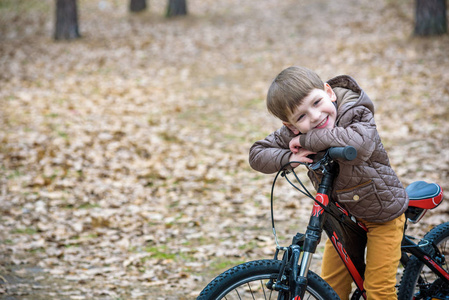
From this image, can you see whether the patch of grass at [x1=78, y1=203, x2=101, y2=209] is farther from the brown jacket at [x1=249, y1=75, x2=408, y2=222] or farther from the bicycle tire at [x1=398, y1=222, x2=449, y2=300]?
the bicycle tire at [x1=398, y1=222, x2=449, y2=300]

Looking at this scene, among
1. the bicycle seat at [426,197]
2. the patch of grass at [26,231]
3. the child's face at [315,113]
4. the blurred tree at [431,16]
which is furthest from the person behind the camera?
the blurred tree at [431,16]

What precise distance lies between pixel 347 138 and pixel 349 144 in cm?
3

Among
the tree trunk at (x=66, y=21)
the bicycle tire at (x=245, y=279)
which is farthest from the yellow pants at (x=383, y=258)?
the tree trunk at (x=66, y=21)

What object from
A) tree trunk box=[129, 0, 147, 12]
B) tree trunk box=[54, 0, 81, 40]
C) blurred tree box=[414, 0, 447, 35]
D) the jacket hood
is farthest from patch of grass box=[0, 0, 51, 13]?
the jacket hood

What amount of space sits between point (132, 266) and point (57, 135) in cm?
456

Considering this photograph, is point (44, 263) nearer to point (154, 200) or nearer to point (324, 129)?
point (154, 200)

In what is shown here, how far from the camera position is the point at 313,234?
2.47 m

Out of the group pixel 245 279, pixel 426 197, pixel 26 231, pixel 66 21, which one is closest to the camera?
pixel 245 279

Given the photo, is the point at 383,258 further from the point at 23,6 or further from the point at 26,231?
the point at 23,6

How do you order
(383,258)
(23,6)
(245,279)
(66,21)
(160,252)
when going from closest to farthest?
(245,279) < (383,258) < (160,252) < (66,21) < (23,6)

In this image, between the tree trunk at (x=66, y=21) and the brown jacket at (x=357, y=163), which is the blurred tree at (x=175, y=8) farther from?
the brown jacket at (x=357, y=163)

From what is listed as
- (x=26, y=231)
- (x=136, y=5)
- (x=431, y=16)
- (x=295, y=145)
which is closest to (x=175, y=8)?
(x=136, y=5)

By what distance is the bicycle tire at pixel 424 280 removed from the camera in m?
3.11

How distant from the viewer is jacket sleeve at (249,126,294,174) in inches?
105
